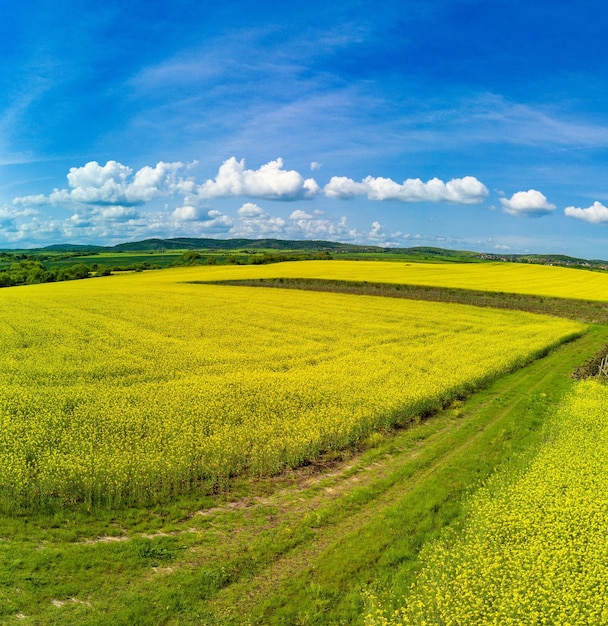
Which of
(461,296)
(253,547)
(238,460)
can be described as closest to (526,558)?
(253,547)

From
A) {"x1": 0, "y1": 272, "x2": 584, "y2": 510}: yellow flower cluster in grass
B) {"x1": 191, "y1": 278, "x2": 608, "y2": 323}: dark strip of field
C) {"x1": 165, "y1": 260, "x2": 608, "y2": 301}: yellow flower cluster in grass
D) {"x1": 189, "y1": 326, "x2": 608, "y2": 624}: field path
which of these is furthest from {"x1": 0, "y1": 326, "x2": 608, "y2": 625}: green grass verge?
{"x1": 165, "y1": 260, "x2": 608, "y2": 301}: yellow flower cluster in grass

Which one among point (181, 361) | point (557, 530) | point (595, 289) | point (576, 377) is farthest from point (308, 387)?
point (595, 289)

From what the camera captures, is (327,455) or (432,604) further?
(327,455)

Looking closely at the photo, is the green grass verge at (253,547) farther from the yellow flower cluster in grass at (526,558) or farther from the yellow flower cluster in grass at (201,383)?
the yellow flower cluster in grass at (201,383)

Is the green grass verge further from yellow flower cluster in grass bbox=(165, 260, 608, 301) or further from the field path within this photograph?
yellow flower cluster in grass bbox=(165, 260, 608, 301)

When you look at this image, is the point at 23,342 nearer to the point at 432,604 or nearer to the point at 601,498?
the point at 432,604

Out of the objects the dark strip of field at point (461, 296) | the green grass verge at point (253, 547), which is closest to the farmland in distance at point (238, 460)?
the green grass verge at point (253, 547)
